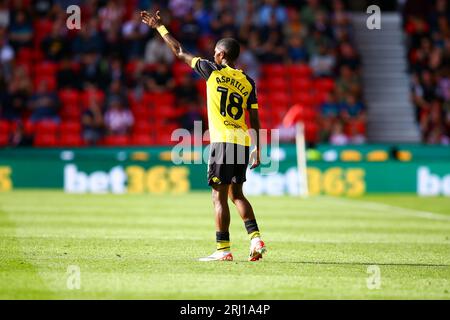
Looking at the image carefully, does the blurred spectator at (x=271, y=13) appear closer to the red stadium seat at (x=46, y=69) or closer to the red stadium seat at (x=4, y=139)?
the red stadium seat at (x=46, y=69)

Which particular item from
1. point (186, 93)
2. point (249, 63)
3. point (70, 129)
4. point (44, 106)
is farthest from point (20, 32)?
point (249, 63)

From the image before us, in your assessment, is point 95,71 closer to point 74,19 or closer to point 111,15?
point 74,19

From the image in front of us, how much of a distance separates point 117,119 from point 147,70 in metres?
2.03

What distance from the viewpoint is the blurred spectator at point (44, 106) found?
27.8m

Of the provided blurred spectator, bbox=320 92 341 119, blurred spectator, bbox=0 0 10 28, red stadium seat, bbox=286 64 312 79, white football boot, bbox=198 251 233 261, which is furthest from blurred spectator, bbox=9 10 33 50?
white football boot, bbox=198 251 233 261

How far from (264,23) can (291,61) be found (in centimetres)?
141

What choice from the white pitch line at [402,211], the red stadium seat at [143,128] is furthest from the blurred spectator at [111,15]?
the white pitch line at [402,211]

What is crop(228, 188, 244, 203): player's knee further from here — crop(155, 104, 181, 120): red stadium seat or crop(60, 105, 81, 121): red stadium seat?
crop(60, 105, 81, 121): red stadium seat

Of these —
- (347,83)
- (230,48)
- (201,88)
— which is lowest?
(230,48)

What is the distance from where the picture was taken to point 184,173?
2611cm

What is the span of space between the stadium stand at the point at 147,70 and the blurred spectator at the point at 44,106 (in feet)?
0.09

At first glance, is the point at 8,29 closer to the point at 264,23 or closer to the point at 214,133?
the point at 264,23

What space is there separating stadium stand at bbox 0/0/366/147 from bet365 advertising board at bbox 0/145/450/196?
126 centimetres

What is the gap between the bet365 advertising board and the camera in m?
25.8
